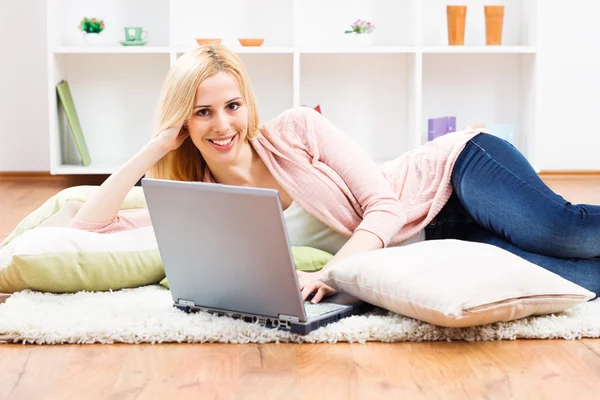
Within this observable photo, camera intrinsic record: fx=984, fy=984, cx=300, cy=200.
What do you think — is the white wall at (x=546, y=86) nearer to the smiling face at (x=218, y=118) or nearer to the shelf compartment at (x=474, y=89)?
the shelf compartment at (x=474, y=89)

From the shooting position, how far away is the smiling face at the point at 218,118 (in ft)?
7.20

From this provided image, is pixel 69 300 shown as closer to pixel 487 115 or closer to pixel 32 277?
pixel 32 277

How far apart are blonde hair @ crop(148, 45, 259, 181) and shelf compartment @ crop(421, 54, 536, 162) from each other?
245 centimetres

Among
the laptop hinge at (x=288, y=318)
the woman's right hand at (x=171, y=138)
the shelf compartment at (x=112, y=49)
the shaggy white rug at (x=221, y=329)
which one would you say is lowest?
the shaggy white rug at (x=221, y=329)

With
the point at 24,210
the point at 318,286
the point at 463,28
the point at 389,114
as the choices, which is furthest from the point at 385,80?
the point at 318,286

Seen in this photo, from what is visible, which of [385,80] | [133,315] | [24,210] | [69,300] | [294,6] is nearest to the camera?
[133,315]

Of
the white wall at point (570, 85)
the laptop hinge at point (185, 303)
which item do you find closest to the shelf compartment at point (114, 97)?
the white wall at point (570, 85)

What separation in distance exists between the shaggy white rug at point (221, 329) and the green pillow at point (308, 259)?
0.29 meters

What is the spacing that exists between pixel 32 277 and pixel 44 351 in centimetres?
35

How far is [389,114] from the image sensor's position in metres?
4.66

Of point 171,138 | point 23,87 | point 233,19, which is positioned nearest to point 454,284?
point 171,138

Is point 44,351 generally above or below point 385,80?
below

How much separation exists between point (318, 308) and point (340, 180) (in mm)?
433

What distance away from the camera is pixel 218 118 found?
2.19 meters
